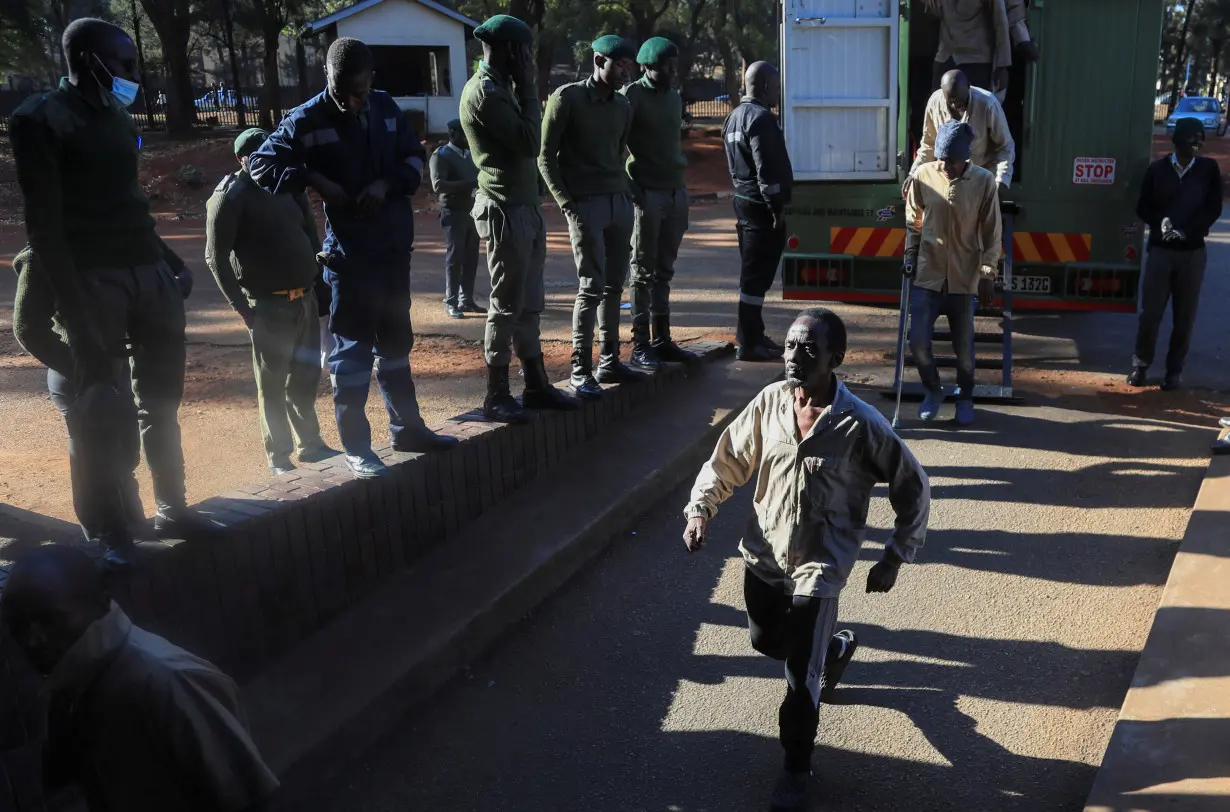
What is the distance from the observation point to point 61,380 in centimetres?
390

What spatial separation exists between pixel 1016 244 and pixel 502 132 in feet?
15.9

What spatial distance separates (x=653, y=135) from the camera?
6934mm

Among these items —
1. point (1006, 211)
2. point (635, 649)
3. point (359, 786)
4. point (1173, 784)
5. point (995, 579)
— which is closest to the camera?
point (1173, 784)

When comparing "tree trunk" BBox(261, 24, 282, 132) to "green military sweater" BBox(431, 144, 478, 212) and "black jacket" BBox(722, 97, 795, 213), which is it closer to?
"green military sweater" BBox(431, 144, 478, 212)

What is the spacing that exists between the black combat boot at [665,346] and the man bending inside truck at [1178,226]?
11.2 ft

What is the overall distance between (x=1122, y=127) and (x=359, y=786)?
7.18 meters

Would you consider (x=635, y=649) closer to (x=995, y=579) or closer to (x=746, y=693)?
(x=746, y=693)

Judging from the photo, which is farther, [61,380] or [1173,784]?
[61,380]

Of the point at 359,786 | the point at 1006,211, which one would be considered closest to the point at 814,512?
the point at 359,786

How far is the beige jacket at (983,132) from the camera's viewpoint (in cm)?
732

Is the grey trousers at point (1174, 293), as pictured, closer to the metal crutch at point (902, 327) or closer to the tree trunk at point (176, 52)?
the metal crutch at point (902, 327)

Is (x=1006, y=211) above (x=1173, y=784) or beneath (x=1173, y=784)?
above

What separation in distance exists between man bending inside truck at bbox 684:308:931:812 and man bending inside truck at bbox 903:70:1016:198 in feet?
13.9

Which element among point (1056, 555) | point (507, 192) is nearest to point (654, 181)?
point (507, 192)
